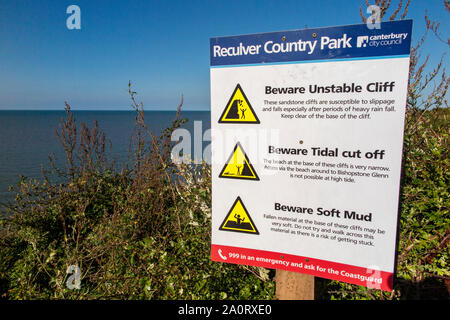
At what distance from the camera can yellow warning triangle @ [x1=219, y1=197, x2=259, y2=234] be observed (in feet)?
6.88

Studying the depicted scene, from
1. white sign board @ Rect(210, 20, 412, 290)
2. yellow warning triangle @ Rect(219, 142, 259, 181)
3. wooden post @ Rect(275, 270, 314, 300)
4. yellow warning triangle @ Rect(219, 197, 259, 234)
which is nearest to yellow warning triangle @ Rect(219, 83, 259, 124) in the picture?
white sign board @ Rect(210, 20, 412, 290)

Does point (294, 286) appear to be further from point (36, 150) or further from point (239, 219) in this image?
point (36, 150)

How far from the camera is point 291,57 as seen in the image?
1871mm

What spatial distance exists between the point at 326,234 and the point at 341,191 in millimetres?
307

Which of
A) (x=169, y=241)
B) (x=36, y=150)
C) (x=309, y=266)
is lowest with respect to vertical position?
(x=36, y=150)

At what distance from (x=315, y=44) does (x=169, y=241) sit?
2.98 meters

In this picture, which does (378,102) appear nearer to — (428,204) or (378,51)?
(378,51)

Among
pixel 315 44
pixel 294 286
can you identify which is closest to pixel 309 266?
pixel 294 286

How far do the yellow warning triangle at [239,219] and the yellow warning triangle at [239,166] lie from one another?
0.59 ft

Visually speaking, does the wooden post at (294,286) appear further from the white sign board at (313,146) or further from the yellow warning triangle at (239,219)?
the yellow warning triangle at (239,219)

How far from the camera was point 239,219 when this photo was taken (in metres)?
2.12

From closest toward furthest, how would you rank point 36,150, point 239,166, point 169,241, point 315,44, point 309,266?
1. point 315,44
2. point 309,266
3. point 239,166
4. point 169,241
5. point 36,150

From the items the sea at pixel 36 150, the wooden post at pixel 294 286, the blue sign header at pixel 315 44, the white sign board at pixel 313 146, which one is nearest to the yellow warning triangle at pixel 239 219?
the white sign board at pixel 313 146

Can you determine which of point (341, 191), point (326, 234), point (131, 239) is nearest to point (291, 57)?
point (341, 191)
